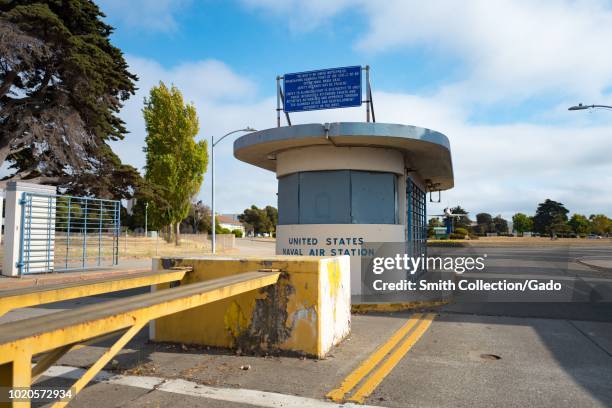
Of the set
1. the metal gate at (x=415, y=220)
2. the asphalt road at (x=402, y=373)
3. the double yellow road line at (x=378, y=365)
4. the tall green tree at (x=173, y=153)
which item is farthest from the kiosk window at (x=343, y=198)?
the tall green tree at (x=173, y=153)

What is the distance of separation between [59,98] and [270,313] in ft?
81.8

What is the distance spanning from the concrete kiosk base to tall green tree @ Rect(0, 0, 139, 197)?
72.5 ft

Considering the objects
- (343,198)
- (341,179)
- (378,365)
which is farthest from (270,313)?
(341,179)

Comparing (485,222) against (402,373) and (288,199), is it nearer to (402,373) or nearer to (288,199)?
(288,199)

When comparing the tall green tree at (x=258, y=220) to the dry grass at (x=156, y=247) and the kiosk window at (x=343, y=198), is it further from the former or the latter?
the kiosk window at (x=343, y=198)

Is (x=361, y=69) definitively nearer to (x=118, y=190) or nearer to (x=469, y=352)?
(x=469, y=352)

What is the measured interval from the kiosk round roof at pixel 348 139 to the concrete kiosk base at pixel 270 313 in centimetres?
367

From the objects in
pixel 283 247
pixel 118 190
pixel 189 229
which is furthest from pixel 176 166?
pixel 189 229

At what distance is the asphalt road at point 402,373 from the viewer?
3.97 m

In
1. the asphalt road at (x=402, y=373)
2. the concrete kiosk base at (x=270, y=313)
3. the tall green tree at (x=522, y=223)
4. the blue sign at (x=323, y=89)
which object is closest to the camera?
the asphalt road at (x=402, y=373)

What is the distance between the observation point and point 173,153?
3800 cm

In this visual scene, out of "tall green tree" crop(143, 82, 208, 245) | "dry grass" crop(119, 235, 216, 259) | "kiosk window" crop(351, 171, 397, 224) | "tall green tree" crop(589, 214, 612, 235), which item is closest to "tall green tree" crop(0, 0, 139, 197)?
"dry grass" crop(119, 235, 216, 259)

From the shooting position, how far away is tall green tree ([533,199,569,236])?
10575 cm

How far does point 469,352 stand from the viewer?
18.3 ft
